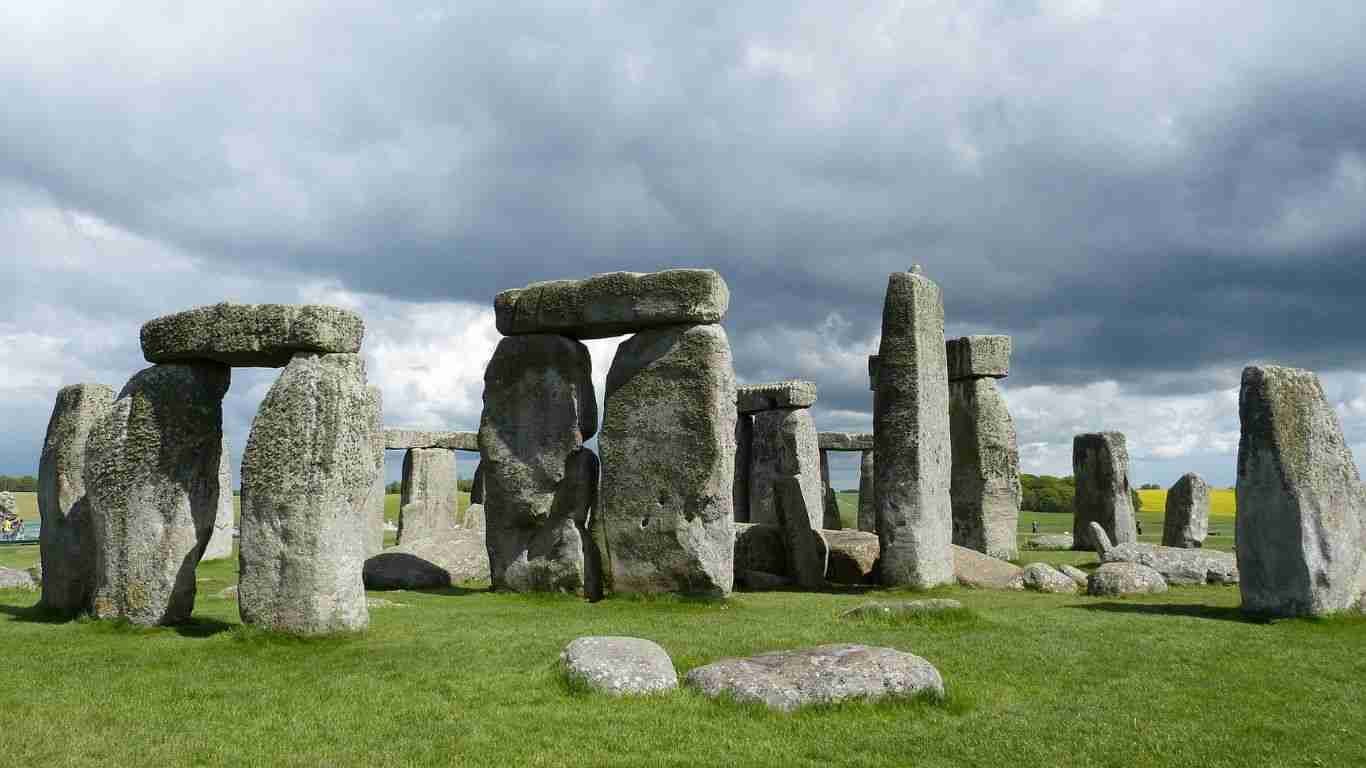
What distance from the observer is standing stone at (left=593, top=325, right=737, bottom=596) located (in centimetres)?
1388

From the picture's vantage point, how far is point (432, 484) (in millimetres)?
29859

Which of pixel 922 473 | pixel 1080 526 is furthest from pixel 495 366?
pixel 1080 526

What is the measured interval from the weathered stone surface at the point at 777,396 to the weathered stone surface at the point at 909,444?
338 inches

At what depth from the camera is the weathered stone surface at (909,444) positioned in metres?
16.1

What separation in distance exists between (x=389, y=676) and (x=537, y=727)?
217 centimetres

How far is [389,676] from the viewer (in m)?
8.67

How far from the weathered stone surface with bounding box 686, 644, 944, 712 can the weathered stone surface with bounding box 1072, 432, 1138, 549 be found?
1977 centimetres

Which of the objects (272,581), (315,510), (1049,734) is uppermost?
(315,510)

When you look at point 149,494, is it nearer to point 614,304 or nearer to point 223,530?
point 614,304

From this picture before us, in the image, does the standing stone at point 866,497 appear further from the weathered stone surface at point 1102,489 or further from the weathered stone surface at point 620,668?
the weathered stone surface at point 620,668

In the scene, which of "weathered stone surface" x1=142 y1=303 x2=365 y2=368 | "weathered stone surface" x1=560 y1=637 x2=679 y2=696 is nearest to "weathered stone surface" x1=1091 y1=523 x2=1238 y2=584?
"weathered stone surface" x1=560 y1=637 x2=679 y2=696

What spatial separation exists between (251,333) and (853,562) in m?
10.8

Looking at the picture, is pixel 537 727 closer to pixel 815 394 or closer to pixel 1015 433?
pixel 1015 433

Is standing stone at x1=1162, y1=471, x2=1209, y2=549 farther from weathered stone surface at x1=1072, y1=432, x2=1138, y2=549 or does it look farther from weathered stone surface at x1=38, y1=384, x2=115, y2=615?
weathered stone surface at x1=38, y1=384, x2=115, y2=615
